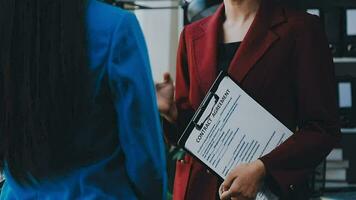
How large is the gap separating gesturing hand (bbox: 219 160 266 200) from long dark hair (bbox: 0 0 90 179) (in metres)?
0.36

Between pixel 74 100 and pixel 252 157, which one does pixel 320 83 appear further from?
pixel 74 100

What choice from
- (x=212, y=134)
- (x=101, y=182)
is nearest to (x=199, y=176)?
(x=212, y=134)

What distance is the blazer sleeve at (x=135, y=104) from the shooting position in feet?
3.44

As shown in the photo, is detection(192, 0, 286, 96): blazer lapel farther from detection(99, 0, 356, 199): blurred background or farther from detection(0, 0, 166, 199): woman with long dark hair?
detection(99, 0, 356, 199): blurred background

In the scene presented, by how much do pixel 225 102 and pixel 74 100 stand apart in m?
0.36

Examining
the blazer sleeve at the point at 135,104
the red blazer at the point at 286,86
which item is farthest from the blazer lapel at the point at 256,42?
the blazer sleeve at the point at 135,104

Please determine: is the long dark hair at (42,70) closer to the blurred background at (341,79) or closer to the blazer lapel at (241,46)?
the blazer lapel at (241,46)


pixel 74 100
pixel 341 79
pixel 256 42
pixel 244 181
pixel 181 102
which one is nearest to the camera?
pixel 74 100

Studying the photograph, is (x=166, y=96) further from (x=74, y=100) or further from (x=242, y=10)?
(x=74, y=100)

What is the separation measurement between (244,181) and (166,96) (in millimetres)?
290

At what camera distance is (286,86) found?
1.29 metres

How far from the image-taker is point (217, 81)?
124 centimetres

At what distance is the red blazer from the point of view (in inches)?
49.6

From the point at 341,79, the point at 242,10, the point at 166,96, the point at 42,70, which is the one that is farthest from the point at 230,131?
the point at 341,79
